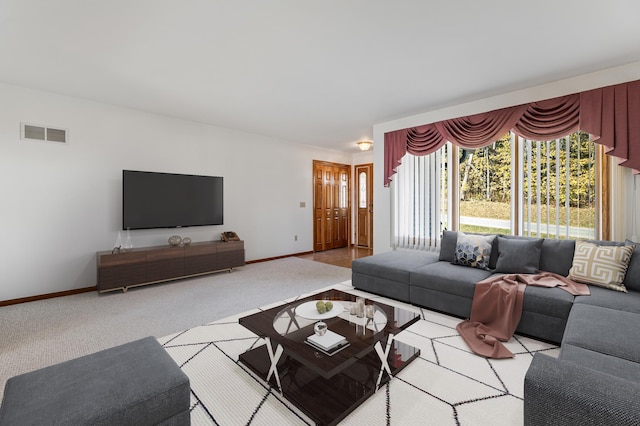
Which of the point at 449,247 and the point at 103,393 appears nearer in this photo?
the point at 103,393

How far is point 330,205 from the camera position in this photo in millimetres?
7398

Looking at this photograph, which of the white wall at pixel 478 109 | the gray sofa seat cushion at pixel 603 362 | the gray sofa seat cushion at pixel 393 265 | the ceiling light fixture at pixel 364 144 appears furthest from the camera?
the ceiling light fixture at pixel 364 144

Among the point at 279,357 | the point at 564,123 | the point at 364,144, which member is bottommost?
the point at 279,357

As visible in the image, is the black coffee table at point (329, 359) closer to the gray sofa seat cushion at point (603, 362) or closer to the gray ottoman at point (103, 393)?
the gray ottoman at point (103, 393)

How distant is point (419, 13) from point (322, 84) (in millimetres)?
1442

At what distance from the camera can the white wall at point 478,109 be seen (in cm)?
298

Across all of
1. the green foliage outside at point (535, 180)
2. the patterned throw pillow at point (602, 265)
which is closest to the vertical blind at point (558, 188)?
the green foliage outside at point (535, 180)

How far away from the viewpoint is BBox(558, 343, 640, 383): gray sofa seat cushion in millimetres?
1365

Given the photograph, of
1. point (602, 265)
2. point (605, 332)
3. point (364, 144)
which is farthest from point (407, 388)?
point (364, 144)

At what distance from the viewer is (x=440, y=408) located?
170cm

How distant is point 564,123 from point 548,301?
202cm

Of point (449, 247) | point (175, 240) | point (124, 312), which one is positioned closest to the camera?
point (124, 312)

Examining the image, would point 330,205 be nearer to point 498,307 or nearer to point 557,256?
point 557,256

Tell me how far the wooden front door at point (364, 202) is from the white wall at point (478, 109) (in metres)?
2.59
